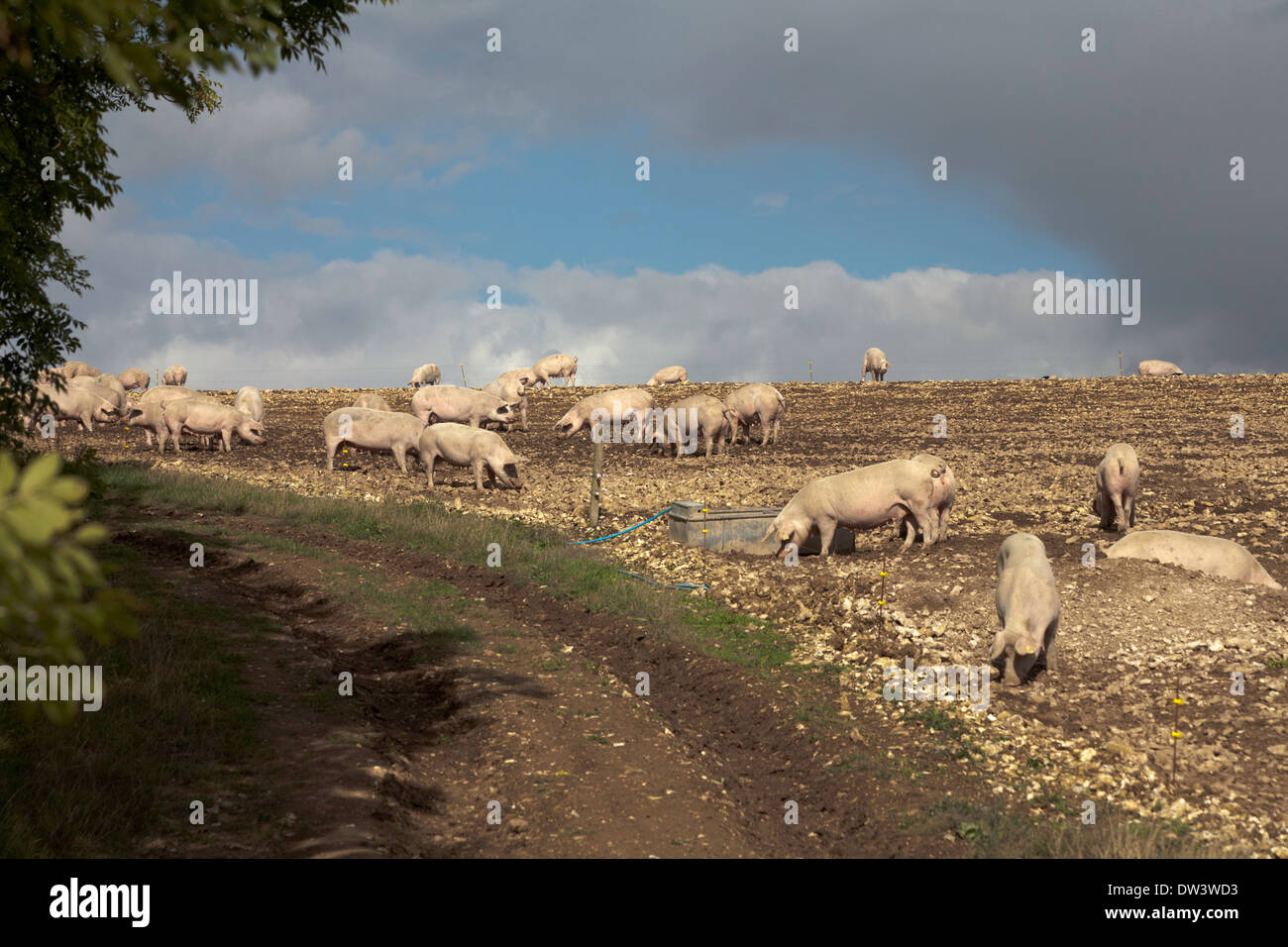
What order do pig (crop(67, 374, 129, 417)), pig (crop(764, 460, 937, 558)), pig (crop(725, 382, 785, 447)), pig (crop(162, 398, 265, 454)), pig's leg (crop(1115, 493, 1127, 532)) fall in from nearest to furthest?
pig (crop(764, 460, 937, 558)) → pig's leg (crop(1115, 493, 1127, 532)) → pig (crop(162, 398, 265, 454)) → pig (crop(725, 382, 785, 447)) → pig (crop(67, 374, 129, 417))

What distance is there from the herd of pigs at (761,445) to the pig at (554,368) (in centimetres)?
1877

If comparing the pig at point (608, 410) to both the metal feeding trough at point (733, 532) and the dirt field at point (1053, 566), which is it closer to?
the dirt field at point (1053, 566)

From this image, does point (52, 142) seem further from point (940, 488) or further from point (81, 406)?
point (81, 406)

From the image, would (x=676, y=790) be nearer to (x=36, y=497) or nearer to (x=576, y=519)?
(x=36, y=497)

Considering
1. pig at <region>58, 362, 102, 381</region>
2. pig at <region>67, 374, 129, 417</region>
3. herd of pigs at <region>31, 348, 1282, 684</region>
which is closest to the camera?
herd of pigs at <region>31, 348, 1282, 684</region>

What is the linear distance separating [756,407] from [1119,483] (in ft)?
52.4

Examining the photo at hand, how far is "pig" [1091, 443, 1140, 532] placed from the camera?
637 inches

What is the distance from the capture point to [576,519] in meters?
20.8

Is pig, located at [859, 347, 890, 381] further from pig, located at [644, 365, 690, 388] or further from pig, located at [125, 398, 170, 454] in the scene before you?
pig, located at [125, 398, 170, 454]

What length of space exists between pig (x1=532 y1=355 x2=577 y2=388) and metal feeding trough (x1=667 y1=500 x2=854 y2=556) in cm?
4480

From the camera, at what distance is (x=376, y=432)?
26.7m

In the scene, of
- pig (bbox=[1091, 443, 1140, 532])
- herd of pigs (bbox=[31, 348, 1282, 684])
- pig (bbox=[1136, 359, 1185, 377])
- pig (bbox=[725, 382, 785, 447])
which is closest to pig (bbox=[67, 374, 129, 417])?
herd of pigs (bbox=[31, 348, 1282, 684])

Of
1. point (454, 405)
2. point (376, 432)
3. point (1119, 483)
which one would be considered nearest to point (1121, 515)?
point (1119, 483)
